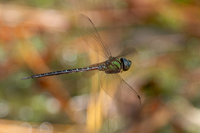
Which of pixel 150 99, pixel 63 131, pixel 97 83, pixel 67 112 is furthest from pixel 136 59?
pixel 63 131

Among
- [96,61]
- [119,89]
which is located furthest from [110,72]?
[96,61]

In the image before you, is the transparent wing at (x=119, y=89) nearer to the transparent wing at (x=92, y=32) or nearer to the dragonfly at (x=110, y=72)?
the dragonfly at (x=110, y=72)

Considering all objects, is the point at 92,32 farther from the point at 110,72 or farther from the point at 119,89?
the point at 119,89

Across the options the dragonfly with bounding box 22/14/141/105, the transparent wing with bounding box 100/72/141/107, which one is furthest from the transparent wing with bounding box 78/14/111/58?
the transparent wing with bounding box 100/72/141/107

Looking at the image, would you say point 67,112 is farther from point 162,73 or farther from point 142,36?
point 142,36

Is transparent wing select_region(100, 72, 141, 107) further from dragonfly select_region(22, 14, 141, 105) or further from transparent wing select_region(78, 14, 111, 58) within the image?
transparent wing select_region(78, 14, 111, 58)
